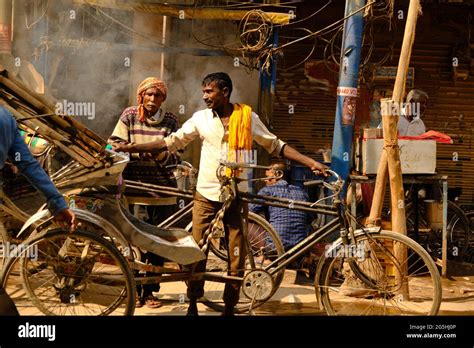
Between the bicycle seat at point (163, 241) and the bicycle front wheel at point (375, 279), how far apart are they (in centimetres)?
117

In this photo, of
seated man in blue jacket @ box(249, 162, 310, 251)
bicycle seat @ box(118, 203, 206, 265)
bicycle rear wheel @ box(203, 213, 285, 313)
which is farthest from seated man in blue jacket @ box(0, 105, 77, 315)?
seated man in blue jacket @ box(249, 162, 310, 251)

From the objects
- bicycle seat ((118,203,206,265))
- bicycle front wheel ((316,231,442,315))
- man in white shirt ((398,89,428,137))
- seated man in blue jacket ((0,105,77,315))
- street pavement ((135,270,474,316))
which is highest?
man in white shirt ((398,89,428,137))

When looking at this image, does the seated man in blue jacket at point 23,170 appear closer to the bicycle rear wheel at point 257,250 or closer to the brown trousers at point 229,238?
the brown trousers at point 229,238

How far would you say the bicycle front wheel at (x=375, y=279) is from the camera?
6.92 metres

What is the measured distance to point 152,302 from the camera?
7758 mm

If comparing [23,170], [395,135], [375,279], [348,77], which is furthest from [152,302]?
[348,77]

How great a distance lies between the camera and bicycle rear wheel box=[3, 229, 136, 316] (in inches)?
252

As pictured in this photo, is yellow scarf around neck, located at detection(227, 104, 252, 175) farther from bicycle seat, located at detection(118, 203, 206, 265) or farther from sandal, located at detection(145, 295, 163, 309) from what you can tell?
sandal, located at detection(145, 295, 163, 309)

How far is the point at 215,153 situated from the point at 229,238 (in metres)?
0.77

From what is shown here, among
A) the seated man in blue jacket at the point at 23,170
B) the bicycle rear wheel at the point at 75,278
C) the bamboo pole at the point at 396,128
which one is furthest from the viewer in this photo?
the bamboo pole at the point at 396,128

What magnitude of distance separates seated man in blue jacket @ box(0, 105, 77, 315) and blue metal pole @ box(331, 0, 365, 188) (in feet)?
13.3

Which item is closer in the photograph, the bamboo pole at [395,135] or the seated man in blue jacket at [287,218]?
the bamboo pole at [395,135]

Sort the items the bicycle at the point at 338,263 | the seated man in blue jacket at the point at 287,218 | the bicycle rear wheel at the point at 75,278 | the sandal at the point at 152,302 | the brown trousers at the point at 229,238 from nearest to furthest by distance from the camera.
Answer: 1. the bicycle rear wheel at the point at 75,278
2. the bicycle at the point at 338,263
3. the brown trousers at the point at 229,238
4. the sandal at the point at 152,302
5. the seated man in blue jacket at the point at 287,218

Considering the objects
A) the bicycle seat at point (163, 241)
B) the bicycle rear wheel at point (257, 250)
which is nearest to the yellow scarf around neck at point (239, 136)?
the bicycle seat at point (163, 241)
